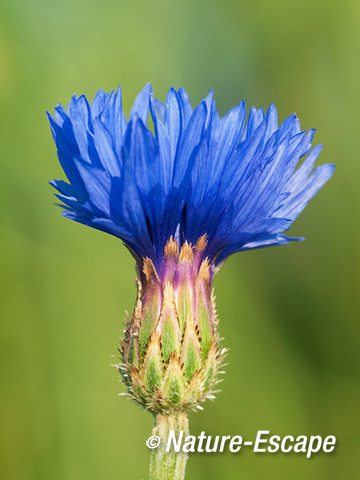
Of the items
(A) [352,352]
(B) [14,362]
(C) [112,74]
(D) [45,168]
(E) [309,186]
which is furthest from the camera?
(C) [112,74]

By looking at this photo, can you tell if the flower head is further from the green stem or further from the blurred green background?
the blurred green background

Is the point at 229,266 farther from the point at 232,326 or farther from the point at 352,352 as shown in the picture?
the point at 352,352

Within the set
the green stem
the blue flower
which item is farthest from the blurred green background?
the blue flower

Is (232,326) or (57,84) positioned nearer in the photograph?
(232,326)

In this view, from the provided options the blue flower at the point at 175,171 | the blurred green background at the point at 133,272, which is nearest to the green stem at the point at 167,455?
the blue flower at the point at 175,171

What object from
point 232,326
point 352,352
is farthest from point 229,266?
point 352,352
